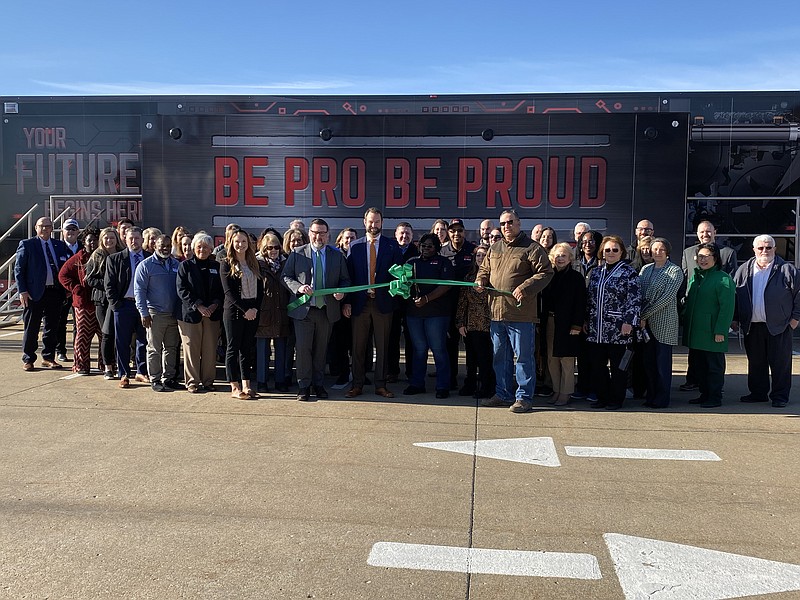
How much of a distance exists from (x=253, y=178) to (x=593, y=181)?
15.4ft

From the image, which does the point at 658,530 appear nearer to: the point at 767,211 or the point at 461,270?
the point at 461,270

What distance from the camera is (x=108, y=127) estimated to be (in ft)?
37.0

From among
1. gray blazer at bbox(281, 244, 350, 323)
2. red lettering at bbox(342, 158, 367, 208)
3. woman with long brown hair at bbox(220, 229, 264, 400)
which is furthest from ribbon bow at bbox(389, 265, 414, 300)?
red lettering at bbox(342, 158, 367, 208)

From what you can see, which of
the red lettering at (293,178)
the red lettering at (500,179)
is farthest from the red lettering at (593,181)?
the red lettering at (293,178)

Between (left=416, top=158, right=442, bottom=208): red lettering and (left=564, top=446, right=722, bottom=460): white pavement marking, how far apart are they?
502cm

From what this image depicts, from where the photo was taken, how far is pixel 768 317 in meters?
6.82

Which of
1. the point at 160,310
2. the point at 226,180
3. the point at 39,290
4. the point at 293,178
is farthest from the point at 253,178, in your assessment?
the point at 160,310

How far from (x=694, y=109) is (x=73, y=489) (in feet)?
30.5

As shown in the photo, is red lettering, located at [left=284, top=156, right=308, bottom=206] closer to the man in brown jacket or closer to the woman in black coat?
the man in brown jacket

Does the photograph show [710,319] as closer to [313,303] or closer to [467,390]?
[467,390]

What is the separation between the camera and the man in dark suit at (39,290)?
27.5 ft

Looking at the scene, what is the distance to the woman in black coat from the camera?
6.67 metres

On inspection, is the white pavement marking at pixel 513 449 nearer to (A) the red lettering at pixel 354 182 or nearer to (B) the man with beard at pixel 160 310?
(B) the man with beard at pixel 160 310

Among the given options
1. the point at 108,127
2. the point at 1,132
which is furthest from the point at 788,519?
the point at 1,132
